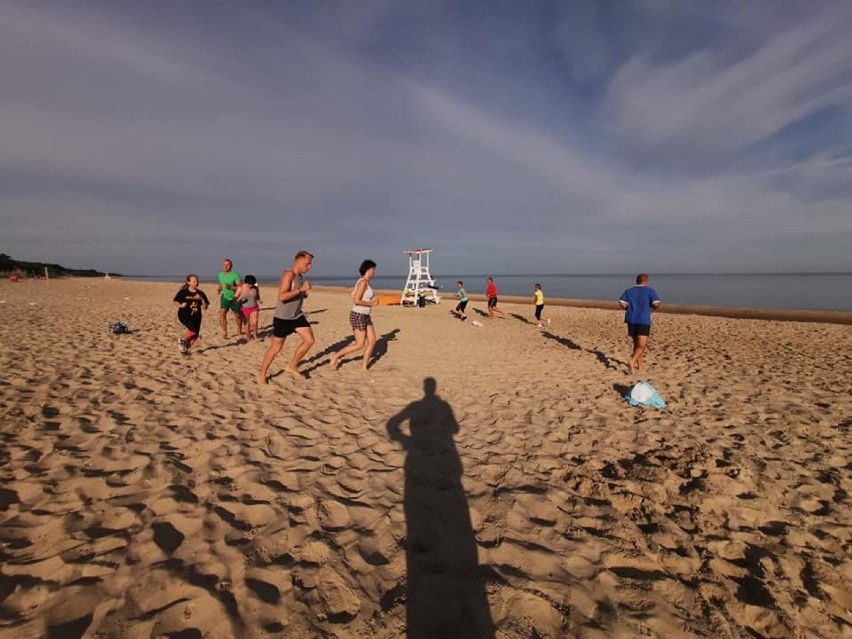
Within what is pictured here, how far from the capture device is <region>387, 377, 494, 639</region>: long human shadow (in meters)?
2.12

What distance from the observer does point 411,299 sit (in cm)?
2438

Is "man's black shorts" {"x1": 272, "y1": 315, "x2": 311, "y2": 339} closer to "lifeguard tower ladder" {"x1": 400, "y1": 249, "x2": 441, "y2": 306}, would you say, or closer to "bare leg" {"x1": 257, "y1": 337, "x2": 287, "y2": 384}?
"bare leg" {"x1": 257, "y1": 337, "x2": 287, "y2": 384}

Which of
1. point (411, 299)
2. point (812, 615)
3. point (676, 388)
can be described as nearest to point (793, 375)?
point (676, 388)

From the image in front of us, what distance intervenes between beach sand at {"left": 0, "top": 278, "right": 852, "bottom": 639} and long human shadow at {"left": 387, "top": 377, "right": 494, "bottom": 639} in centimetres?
2

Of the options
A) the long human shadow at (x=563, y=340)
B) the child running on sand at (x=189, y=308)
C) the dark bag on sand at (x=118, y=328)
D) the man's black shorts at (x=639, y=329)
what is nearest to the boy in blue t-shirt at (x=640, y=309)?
the man's black shorts at (x=639, y=329)

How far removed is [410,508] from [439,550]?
0.53 metres

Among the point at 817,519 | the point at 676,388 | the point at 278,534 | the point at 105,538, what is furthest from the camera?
the point at 676,388

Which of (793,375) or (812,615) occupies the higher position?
(793,375)

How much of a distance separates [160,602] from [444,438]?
3.00 metres

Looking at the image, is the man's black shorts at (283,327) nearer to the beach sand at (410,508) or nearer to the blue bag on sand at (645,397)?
the beach sand at (410,508)

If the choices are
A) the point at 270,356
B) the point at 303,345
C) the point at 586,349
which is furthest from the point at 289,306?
the point at 586,349

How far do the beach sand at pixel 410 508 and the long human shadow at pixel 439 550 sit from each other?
0.02m

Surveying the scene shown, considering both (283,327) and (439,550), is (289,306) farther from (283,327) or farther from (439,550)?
(439,550)

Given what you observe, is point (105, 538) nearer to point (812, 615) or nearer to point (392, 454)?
point (392, 454)
